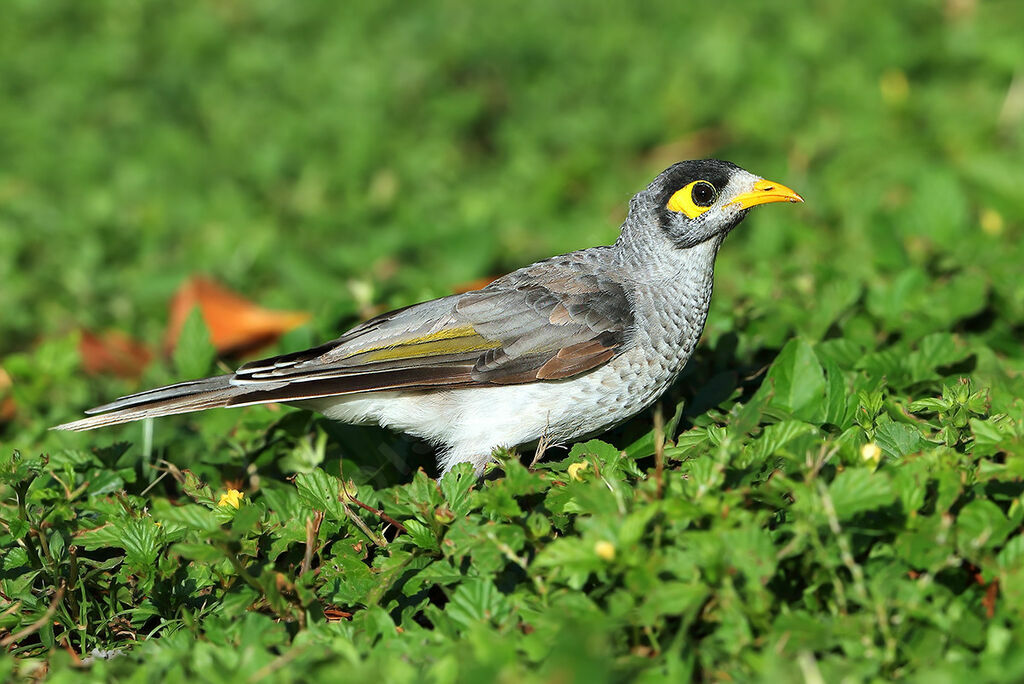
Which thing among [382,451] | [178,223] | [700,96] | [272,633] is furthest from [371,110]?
[272,633]

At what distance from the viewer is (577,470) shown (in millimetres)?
3852

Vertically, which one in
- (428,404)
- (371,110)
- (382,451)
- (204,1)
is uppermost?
(204,1)

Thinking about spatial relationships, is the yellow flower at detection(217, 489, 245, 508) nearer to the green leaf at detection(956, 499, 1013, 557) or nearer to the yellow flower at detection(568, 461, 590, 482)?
the yellow flower at detection(568, 461, 590, 482)

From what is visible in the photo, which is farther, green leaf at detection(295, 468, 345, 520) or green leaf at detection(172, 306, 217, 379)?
green leaf at detection(172, 306, 217, 379)

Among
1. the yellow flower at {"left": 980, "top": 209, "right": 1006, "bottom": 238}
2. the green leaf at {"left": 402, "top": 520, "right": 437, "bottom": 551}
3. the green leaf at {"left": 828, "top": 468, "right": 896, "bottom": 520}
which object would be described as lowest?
the yellow flower at {"left": 980, "top": 209, "right": 1006, "bottom": 238}

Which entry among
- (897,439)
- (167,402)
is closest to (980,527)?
(897,439)

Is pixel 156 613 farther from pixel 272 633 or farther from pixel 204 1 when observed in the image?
pixel 204 1

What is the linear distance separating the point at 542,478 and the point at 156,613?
1443 millimetres

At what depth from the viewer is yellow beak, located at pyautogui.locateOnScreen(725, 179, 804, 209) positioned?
181 inches

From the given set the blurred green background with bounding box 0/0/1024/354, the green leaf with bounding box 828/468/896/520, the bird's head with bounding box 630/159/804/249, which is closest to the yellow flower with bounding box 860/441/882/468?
the green leaf with bounding box 828/468/896/520

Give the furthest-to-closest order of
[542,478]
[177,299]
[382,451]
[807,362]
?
[177,299] → [382,451] → [807,362] → [542,478]

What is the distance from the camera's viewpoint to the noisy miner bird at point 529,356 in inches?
176

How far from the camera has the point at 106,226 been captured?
26.8 feet

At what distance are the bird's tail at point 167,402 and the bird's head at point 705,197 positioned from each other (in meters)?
1.95
